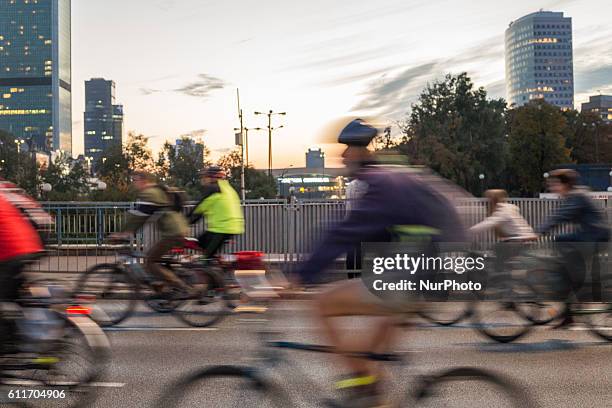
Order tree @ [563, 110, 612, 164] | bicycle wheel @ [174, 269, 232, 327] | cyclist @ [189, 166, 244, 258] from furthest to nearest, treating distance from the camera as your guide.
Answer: tree @ [563, 110, 612, 164]
cyclist @ [189, 166, 244, 258]
bicycle wheel @ [174, 269, 232, 327]

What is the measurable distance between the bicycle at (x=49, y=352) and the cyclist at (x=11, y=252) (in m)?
0.05

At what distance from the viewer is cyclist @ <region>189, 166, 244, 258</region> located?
32.7ft

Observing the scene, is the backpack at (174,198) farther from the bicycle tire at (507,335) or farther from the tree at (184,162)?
the tree at (184,162)

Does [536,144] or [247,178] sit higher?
[536,144]

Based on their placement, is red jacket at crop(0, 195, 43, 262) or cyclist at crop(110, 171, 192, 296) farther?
cyclist at crop(110, 171, 192, 296)

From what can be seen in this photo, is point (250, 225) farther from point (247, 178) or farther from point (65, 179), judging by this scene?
point (65, 179)

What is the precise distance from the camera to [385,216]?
13.6 feet

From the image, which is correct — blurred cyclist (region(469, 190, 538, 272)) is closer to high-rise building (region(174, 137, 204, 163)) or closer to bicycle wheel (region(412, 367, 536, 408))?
bicycle wheel (region(412, 367, 536, 408))

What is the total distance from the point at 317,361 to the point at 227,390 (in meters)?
3.27

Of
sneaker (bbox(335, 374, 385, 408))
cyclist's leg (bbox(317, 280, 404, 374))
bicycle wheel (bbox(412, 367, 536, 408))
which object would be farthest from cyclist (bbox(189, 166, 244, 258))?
bicycle wheel (bbox(412, 367, 536, 408))

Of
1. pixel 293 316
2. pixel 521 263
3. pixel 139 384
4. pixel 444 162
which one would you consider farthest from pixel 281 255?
pixel 444 162

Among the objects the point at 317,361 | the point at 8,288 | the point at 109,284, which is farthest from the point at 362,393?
the point at 109,284

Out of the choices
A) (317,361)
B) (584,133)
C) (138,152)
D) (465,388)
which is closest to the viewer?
(465,388)

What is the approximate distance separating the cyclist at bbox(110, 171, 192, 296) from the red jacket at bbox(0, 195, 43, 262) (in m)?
4.40
